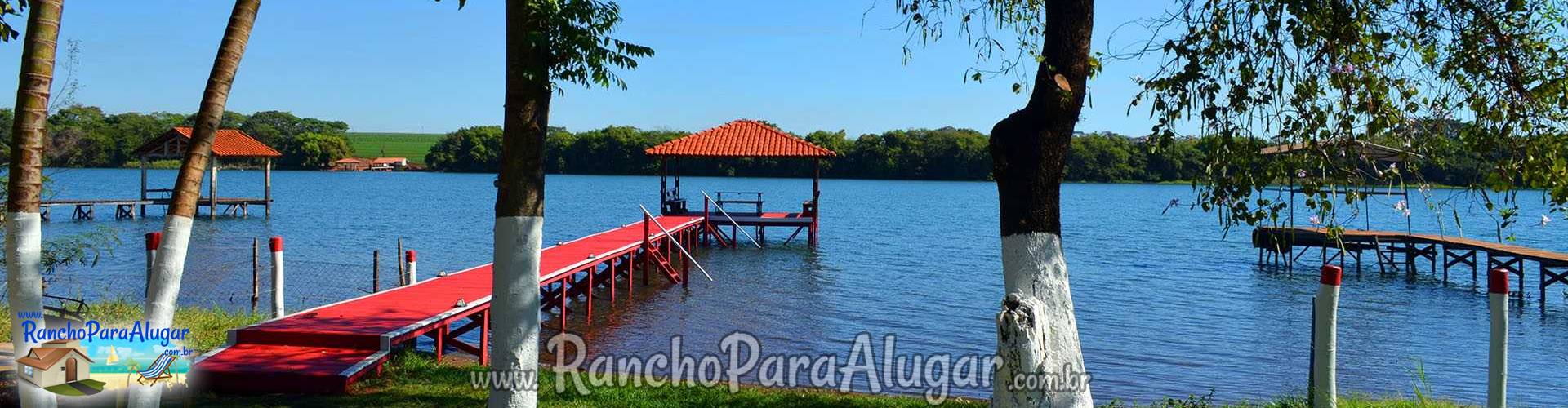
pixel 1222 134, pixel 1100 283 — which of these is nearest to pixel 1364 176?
pixel 1222 134

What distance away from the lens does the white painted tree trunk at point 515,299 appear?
506 centimetres

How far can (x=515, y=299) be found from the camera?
5.10 metres

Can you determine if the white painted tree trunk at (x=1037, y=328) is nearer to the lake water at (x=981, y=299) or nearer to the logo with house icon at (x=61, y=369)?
the lake water at (x=981, y=299)

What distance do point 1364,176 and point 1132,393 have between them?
4.99 meters

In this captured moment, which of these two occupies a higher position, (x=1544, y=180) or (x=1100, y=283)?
(x=1544, y=180)

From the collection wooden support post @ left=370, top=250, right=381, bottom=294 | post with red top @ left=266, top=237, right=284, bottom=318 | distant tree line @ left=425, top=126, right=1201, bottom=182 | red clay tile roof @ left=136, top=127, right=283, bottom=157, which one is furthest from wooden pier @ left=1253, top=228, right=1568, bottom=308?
distant tree line @ left=425, top=126, right=1201, bottom=182

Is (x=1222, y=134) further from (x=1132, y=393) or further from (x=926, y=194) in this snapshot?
(x=926, y=194)

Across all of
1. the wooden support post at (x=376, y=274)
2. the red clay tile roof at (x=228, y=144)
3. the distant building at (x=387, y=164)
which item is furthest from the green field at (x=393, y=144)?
the wooden support post at (x=376, y=274)

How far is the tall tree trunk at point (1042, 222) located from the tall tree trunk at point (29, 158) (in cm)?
453

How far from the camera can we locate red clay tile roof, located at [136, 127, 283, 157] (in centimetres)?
3609

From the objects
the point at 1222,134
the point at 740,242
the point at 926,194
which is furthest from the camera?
the point at 926,194

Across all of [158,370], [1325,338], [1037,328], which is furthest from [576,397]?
[1325,338]

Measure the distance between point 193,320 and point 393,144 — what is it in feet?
493

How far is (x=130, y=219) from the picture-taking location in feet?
123
